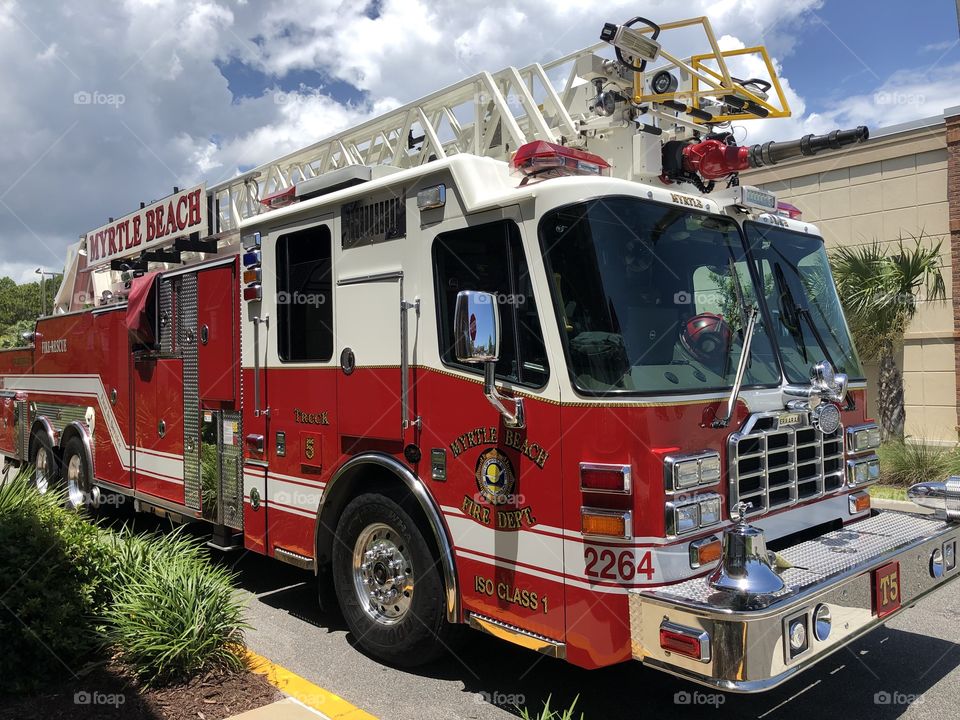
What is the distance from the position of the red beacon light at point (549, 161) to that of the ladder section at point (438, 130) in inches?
40.8

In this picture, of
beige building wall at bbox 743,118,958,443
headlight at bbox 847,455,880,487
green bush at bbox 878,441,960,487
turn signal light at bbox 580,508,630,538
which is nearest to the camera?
turn signal light at bbox 580,508,630,538

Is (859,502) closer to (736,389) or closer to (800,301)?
(800,301)

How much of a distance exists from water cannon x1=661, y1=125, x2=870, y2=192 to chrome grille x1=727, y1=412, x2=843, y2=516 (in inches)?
55.7

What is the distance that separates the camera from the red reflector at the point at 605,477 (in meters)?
3.23

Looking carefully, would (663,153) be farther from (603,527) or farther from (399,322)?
(603,527)

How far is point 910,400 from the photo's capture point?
1324 cm

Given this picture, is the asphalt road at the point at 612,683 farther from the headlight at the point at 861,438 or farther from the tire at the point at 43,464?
the tire at the point at 43,464

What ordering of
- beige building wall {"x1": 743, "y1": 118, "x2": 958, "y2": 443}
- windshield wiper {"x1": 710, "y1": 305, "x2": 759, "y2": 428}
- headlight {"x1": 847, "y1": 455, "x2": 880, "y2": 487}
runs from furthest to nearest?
beige building wall {"x1": 743, "y1": 118, "x2": 958, "y2": 443}, headlight {"x1": 847, "y1": 455, "x2": 880, "y2": 487}, windshield wiper {"x1": 710, "y1": 305, "x2": 759, "y2": 428}

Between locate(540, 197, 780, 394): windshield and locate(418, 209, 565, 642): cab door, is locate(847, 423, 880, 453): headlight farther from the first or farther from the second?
locate(418, 209, 565, 642): cab door

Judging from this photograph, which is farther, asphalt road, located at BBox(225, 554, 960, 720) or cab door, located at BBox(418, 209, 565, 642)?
asphalt road, located at BBox(225, 554, 960, 720)

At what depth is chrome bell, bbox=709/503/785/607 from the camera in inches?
119

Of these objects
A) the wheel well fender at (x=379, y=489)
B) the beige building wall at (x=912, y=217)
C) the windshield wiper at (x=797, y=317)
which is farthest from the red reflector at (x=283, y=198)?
the beige building wall at (x=912, y=217)

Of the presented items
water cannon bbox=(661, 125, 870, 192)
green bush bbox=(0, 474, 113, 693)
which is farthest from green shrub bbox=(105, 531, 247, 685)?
water cannon bbox=(661, 125, 870, 192)

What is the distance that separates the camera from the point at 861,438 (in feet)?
14.9
